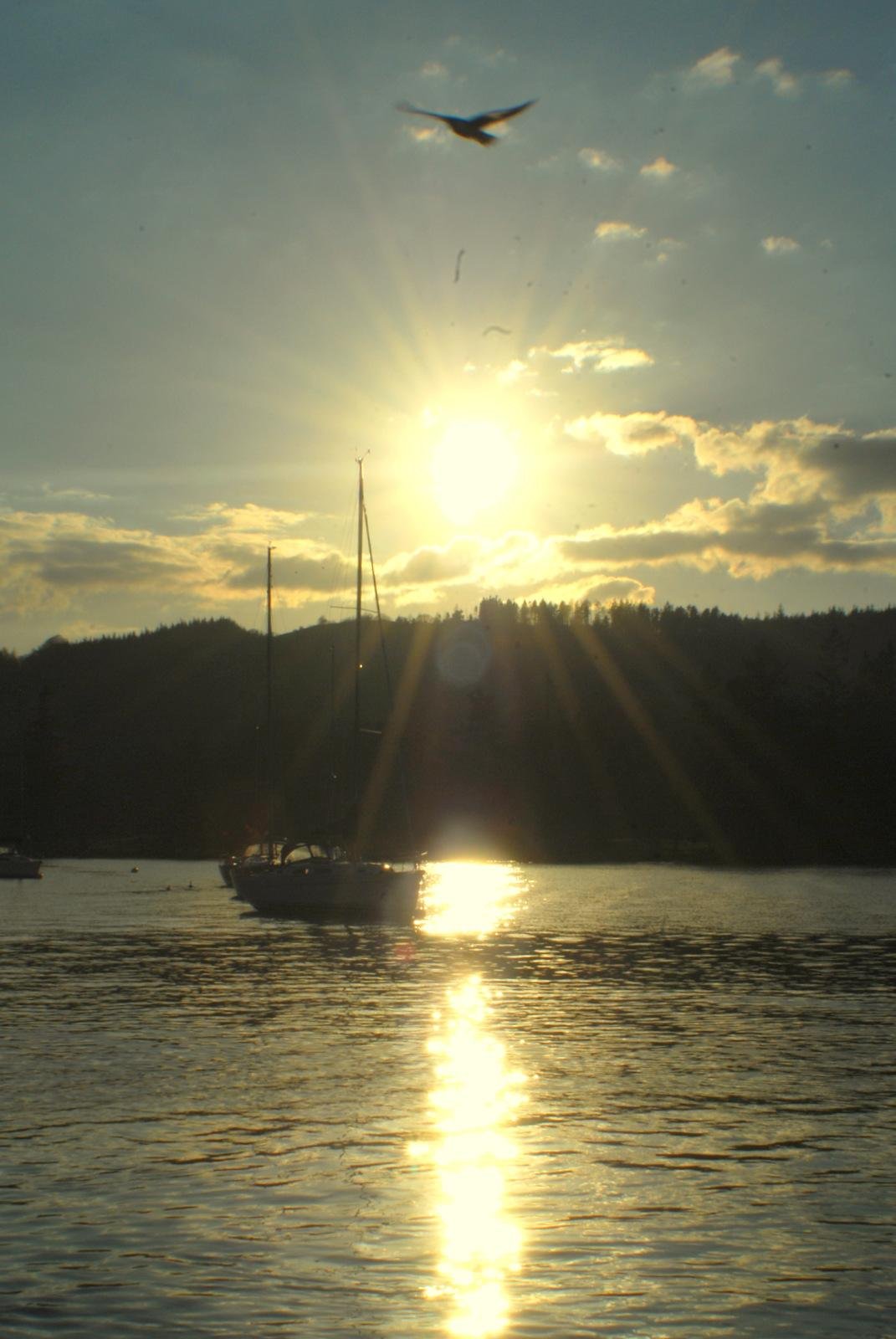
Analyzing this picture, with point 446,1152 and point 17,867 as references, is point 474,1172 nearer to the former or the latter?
point 446,1152

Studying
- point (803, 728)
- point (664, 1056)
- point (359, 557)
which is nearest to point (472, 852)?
point (803, 728)

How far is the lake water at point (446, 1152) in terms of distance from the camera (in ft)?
45.7

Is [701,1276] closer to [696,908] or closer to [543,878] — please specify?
[696,908]

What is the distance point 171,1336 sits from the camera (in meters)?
12.8

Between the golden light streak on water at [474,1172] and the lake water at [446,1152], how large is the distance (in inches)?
2.3

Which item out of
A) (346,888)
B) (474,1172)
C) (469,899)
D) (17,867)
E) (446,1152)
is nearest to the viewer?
(474,1172)

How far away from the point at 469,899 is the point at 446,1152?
244 ft

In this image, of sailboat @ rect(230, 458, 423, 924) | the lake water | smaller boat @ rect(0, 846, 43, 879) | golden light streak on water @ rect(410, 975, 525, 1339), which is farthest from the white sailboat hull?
smaller boat @ rect(0, 846, 43, 879)

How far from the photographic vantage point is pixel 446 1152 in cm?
2042

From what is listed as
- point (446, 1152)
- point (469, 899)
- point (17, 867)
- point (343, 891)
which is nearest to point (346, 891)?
point (343, 891)

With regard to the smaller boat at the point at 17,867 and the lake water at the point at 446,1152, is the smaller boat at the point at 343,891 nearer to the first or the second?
the lake water at the point at 446,1152

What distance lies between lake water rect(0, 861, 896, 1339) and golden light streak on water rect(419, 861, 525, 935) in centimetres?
2274

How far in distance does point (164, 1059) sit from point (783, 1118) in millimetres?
12638

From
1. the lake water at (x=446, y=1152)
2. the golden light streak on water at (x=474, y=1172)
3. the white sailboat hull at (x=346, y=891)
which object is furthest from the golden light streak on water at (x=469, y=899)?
the golden light streak on water at (x=474, y=1172)
